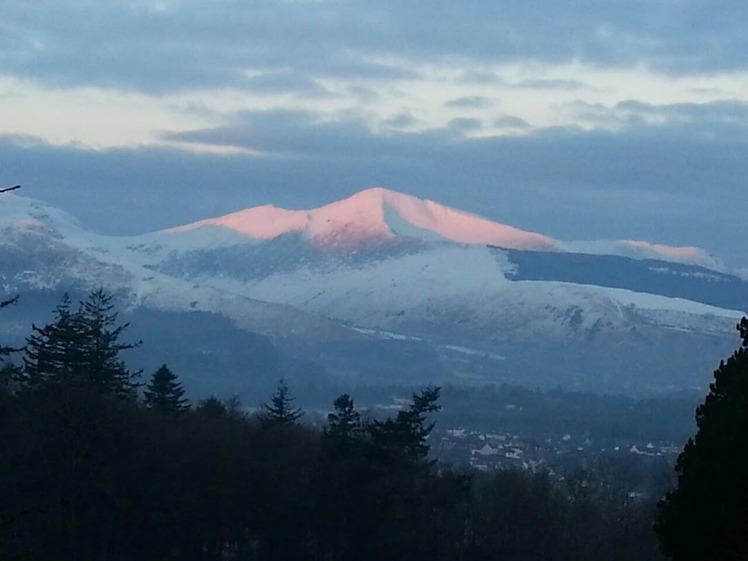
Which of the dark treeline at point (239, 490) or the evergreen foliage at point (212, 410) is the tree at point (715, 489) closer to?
the dark treeline at point (239, 490)

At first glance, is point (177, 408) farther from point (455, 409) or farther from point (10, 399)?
point (455, 409)

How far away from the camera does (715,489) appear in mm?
20766

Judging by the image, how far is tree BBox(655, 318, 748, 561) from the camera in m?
19.7

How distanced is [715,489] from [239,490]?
A: 1907cm

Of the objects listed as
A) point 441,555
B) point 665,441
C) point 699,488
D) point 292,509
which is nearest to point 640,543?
point 441,555

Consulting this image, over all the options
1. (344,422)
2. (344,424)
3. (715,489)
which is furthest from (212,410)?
(715,489)

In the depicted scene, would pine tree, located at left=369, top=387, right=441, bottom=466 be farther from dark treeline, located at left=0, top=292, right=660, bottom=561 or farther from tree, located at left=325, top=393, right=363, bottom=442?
tree, located at left=325, top=393, right=363, bottom=442

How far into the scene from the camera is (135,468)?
34531 mm

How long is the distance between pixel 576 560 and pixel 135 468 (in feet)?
38.4

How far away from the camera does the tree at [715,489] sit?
1973 centimetres

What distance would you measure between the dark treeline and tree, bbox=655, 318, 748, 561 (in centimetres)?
1391

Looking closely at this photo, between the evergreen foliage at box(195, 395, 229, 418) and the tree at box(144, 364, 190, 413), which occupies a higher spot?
the tree at box(144, 364, 190, 413)

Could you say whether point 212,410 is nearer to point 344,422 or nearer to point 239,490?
point 344,422

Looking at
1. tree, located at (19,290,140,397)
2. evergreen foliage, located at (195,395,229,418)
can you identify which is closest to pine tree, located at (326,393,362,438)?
evergreen foliage, located at (195,395,229,418)
